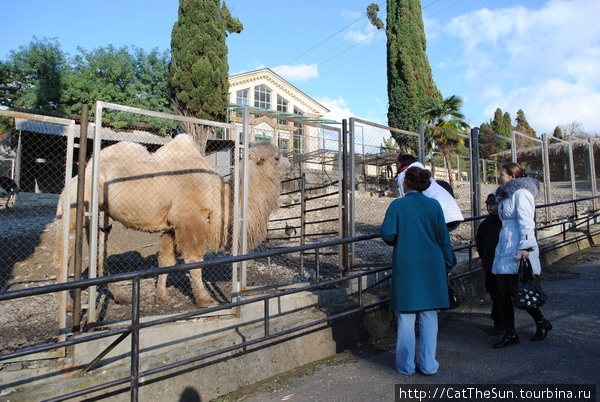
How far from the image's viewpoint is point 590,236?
9.46m

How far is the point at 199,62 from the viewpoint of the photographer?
71.6 ft

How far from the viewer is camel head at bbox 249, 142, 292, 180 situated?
251 inches

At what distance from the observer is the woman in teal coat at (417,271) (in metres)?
3.44

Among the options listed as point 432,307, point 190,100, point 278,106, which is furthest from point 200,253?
point 278,106

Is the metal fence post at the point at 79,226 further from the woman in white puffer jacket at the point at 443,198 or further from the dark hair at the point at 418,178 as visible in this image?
the woman in white puffer jacket at the point at 443,198

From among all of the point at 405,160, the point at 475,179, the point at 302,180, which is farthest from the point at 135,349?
the point at 475,179

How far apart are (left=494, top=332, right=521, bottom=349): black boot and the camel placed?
333 centimetres

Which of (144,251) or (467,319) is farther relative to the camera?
(144,251)

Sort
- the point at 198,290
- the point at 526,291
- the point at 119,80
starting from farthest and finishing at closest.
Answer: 1. the point at 119,80
2. the point at 198,290
3. the point at 526,291

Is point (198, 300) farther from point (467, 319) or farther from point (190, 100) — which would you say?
point (190, 100)

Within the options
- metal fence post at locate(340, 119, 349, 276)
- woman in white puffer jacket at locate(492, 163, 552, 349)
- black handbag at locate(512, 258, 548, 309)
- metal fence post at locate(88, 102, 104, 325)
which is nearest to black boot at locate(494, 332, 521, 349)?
woman in white puffer jacket at locate(492, 163, 552, 349)

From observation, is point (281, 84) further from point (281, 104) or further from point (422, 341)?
point (422, 341)

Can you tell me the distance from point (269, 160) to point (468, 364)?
12.8 feet

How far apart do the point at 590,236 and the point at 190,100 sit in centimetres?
1839
